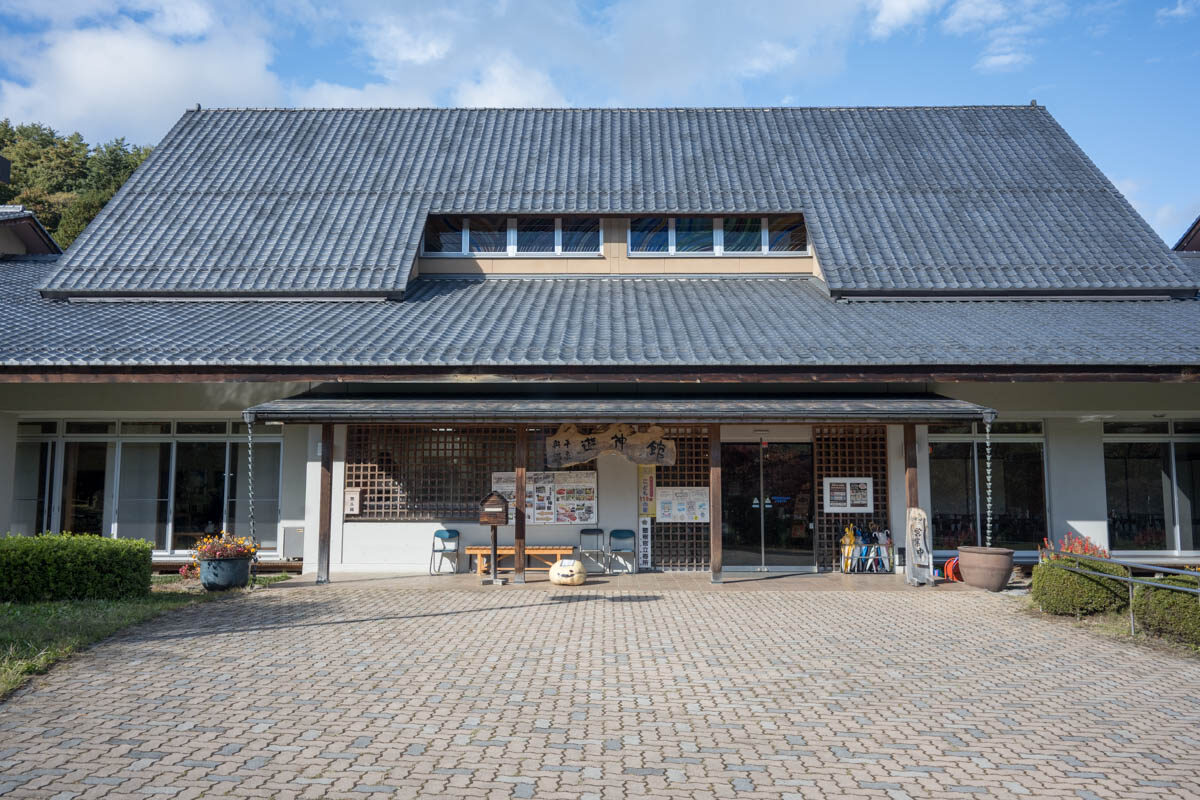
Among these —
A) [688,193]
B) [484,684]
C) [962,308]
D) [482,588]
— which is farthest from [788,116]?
[484,684]

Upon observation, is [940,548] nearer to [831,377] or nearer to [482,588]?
[831,377]

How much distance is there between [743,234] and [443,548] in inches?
340

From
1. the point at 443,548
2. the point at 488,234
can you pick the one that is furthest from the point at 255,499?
the point at 488,234

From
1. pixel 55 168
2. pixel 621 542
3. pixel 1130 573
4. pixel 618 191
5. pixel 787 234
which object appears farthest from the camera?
pixel 55 168

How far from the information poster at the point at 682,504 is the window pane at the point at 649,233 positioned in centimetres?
529

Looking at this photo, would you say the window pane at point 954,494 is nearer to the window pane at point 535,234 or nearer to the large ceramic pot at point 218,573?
the window pane at point 535,234

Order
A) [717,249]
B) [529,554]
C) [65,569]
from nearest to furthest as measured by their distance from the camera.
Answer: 1. [65,569]
2. [529,554]
3. [717,249]

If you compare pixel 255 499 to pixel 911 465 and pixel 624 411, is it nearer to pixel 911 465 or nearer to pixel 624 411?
pixel 624 411

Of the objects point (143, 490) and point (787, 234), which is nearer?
point (143, 490)

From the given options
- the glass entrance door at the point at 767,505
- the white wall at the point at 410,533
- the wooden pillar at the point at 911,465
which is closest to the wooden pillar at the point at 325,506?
the white wall at the point at 410,533

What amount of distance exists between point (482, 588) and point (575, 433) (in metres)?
2.95

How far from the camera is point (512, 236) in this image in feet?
54.6

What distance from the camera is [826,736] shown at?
5.92m

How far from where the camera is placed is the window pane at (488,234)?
1667cm
